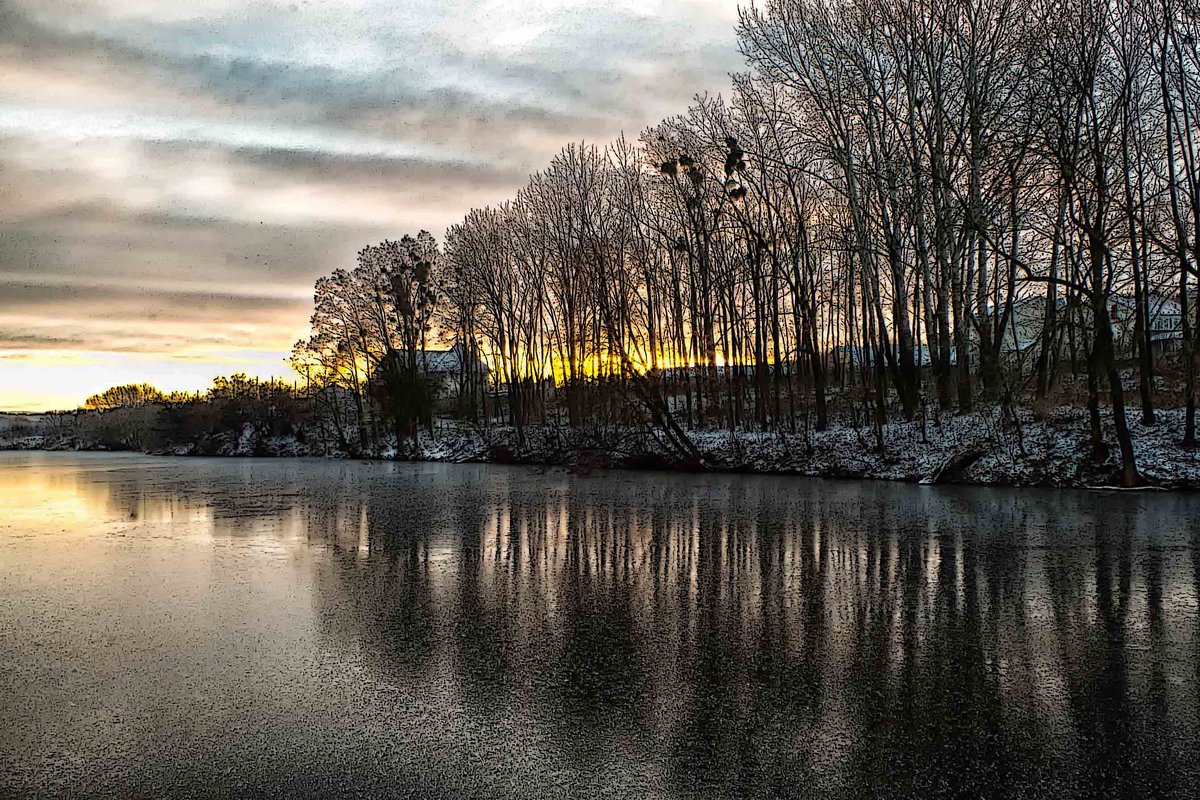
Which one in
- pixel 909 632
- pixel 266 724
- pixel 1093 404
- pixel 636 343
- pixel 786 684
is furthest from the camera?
pixel 636 343

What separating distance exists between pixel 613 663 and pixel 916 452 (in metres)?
21.5

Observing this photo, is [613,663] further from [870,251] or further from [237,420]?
[237,420]

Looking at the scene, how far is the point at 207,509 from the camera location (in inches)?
784

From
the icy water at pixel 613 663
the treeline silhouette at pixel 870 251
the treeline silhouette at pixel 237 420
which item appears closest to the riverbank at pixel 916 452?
the treeline silhouette at pixel 870 251

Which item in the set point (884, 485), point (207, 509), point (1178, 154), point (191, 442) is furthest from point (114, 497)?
point (191, 442)

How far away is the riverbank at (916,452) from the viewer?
21.3 meters

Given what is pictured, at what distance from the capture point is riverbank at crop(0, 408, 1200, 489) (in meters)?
21.3

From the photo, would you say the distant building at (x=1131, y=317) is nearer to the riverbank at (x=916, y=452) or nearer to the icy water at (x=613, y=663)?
the riverbank at (x=916, y=452)

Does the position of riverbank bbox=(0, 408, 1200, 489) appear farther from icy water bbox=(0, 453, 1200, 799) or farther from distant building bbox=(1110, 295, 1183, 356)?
icy water bbox=(0, 453, 1200, 799)

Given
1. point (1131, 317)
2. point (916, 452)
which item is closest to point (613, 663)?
point (1131, 317)

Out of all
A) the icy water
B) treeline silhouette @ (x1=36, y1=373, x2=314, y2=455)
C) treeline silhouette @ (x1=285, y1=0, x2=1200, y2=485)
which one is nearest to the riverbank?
treeline silhouette @ (x1=285, y1=0, x2=1200, y2=485)

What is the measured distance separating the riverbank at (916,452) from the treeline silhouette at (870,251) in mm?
672

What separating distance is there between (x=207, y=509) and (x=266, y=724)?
16.2m

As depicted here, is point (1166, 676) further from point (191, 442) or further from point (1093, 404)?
point (191, 442)
